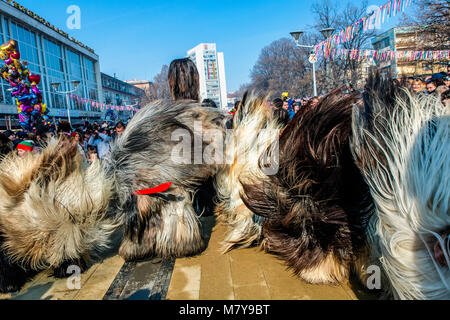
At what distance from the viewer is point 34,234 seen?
2.67 m

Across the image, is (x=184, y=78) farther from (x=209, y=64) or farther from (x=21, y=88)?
(x=209, y=64)

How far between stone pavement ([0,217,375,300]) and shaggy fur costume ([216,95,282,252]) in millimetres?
195

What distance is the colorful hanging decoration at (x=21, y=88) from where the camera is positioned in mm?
6285

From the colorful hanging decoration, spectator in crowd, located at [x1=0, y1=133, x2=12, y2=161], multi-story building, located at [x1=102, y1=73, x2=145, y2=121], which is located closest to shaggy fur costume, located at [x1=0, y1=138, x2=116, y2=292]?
spectator in crowd, located at [x1=0, y1=133, x2=12, y2=161]

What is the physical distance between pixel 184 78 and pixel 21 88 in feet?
15.1

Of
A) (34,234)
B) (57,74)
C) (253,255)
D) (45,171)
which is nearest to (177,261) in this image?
(253,255)

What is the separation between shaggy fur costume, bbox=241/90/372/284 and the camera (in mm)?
2354

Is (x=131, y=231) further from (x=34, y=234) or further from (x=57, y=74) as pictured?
(x=57, y=74)

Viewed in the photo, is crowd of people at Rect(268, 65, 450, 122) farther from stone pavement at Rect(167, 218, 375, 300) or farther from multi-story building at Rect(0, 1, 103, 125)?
multi-story building at Rect(0, 1, 103, 125)

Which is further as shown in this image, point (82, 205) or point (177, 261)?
point (177, 261)

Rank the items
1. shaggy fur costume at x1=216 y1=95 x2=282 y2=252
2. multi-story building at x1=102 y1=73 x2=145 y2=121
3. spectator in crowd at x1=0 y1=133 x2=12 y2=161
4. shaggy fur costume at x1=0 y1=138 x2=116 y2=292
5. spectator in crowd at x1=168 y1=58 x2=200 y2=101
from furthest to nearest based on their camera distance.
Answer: multi-story building at x1=102 y1=73 x2=145 y2=121, spectator in crowd at x1=0 y1=133 x2=12 y2=161, spectator in crowd at x1=168 y1=58 x2=200 y2=101, shaggy fur costume at x1=216 y1=95 x2=282 y2=252, shaggy fur costume at x1=0 y1=138 x2=116 y2=292

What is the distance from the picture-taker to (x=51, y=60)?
37.4m

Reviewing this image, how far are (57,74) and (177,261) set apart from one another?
42.6 m
